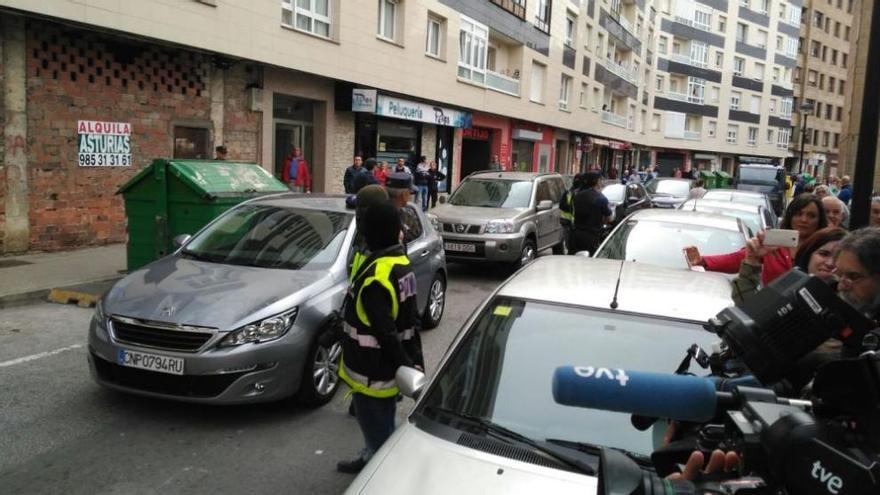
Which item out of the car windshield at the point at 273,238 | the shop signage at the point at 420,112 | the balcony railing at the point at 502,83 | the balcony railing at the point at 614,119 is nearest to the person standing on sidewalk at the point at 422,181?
the shop signage at the point at 420,112

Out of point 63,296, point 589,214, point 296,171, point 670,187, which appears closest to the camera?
point 63,296

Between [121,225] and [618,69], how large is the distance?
1585 inches

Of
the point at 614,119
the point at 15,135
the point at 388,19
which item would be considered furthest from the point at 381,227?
the point at 614,119

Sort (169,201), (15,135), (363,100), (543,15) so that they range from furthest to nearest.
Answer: (543,15), (363,100), (15,135), (169,201)

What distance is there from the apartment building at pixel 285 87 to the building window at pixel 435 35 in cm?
5

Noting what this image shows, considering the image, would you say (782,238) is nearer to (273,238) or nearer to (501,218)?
(273,238)

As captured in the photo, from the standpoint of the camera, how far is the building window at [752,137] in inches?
2633

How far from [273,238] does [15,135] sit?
7608 mm

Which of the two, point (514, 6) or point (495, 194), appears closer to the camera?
point (495, 194)

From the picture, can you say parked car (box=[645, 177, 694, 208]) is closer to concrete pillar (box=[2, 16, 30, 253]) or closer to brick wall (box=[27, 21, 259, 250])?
brick wall (box=[27, 21, 259, 250])

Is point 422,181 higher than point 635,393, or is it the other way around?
point 635,393

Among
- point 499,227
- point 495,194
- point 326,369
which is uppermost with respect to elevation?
point 495,194

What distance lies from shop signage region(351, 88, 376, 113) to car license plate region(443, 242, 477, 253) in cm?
861

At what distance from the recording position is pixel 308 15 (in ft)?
57.0
